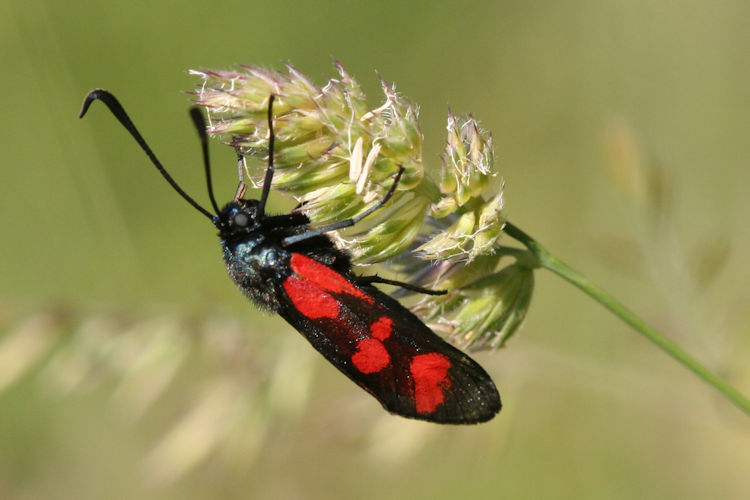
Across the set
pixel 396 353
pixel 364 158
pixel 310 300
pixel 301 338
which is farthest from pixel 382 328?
pixel 301 338

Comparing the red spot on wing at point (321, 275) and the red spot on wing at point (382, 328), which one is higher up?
the red spot on wing at point (321, 275)

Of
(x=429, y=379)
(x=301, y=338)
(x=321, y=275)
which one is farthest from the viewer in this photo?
(x=301, y=338)

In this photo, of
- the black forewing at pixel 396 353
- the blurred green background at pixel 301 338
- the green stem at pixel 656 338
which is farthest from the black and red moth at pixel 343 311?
the blurred green background at pixel 301 338

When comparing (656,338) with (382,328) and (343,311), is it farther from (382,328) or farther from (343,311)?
(343,311)

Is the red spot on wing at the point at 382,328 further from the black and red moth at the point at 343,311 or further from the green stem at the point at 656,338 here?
the green stem at the point at 656,338

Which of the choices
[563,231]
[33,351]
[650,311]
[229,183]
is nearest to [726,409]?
[650,311]

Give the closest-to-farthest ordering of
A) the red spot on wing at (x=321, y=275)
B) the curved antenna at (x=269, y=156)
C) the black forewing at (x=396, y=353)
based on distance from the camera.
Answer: the curved antenna at (x=269, y=156), the black forewing at (x=396, y=353), the red spot on wing at (x=321, y=275)

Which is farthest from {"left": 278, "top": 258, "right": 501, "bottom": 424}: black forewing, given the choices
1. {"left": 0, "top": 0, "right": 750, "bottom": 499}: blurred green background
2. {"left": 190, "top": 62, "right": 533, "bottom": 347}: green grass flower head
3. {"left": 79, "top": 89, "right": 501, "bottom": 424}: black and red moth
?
{"left": 0, "top": 0, "right": 750, "bottom": 499}: blurred green background

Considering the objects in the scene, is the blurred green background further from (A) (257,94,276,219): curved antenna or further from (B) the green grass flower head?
(A) (257,94,276,219): curved antenna
